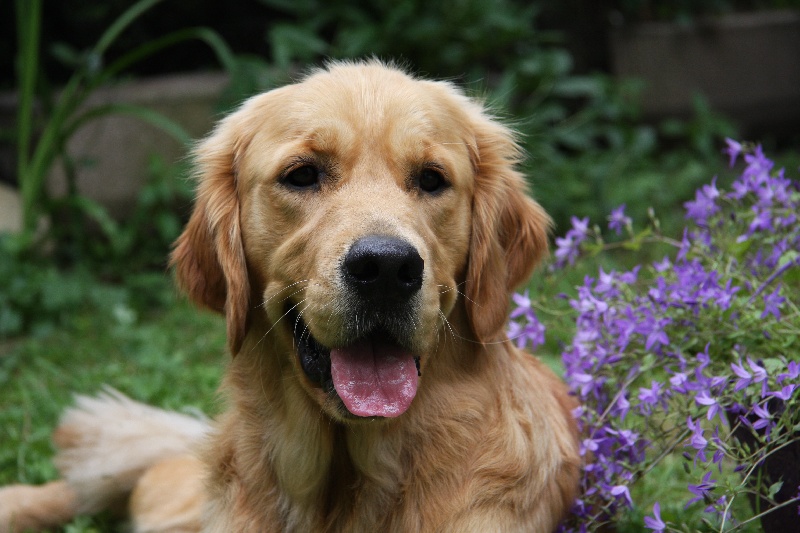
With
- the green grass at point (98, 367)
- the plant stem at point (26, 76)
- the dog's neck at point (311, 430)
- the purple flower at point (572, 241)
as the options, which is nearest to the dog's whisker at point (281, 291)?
the dog's neck at point (311, 430)

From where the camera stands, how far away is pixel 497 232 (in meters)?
3.17

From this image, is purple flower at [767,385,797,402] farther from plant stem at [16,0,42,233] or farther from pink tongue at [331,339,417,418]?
plant stem at [16,0,42,233]

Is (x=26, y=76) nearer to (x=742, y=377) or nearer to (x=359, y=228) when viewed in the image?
(x=359, y=228)

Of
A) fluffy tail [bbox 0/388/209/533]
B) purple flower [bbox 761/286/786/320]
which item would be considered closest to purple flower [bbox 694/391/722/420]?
purple flower [bbox 761/286/786/320]

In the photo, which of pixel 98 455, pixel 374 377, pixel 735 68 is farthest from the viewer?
pixel 735 68

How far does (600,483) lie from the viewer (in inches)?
117

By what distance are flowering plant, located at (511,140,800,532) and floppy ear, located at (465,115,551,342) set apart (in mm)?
247

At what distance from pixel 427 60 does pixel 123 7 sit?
2.95m

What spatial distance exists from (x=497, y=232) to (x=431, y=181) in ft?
1.14

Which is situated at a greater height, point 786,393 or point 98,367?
point 786,393

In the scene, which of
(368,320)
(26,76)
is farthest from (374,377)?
(26,76)

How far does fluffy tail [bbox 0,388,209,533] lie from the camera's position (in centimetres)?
376

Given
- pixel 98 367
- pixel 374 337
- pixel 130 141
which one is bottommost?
pixel 98 367

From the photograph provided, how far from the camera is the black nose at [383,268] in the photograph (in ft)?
8.21
